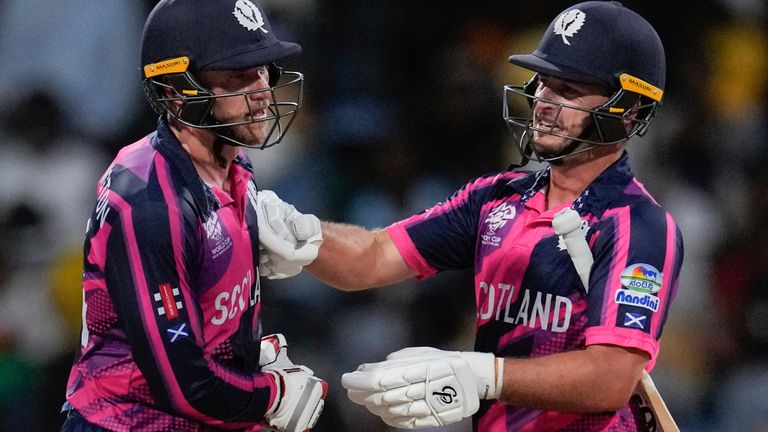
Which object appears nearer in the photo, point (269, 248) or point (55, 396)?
point (269, 248)

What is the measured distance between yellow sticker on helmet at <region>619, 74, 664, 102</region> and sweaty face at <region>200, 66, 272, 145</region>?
3.81 feet

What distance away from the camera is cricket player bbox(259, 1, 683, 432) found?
10.8 feet

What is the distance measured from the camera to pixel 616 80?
359 centimetres

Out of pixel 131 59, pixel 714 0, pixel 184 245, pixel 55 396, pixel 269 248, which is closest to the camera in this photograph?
pixel 184 245

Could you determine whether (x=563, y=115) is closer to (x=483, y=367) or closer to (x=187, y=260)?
(x=483, y=367)

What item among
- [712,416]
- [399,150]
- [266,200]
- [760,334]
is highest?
[266,200]

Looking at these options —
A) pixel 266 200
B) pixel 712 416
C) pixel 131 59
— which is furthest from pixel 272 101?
pixel 712 416

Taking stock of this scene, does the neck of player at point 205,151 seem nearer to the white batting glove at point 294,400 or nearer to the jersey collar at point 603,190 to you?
the white batting glove at point 294,400

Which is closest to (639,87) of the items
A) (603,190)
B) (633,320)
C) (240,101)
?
(603,190)

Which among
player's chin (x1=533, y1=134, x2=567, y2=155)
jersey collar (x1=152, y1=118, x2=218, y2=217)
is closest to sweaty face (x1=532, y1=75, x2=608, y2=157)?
player's chin (x1=533, y1=134, x2=567, y2=155)

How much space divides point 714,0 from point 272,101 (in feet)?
11.8

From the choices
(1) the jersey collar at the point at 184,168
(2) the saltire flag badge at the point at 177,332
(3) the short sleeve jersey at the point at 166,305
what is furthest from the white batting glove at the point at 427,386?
(1) the jersey collar at the point at 184,168

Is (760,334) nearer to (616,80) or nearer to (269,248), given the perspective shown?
(616,80)

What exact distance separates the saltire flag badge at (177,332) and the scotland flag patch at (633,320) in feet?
4.32
